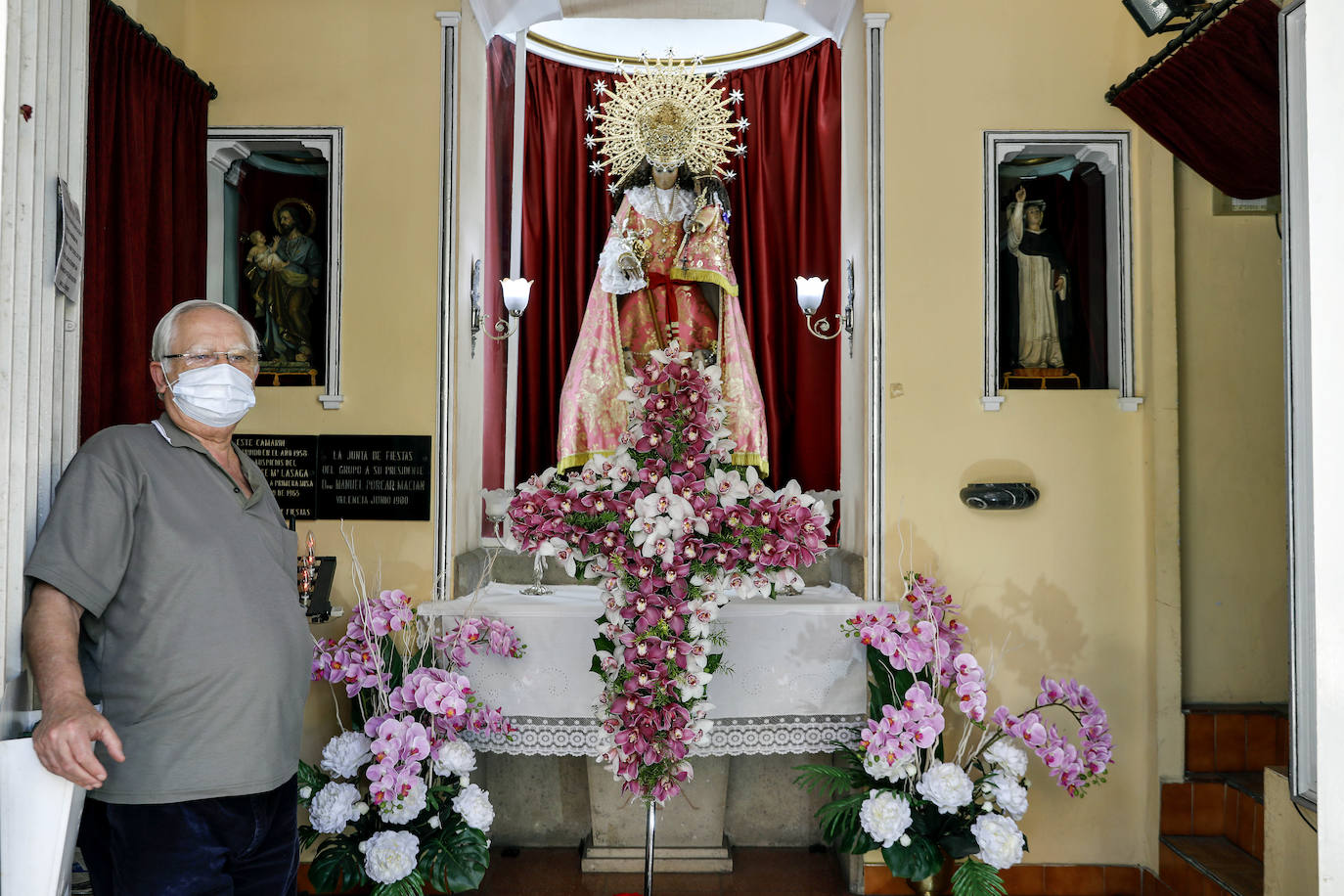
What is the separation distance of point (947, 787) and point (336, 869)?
6.28 ft

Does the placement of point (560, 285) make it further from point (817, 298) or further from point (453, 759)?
point (453, 759)

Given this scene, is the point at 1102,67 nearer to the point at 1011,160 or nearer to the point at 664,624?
the point at 1011,160

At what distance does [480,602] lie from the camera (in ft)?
11.1

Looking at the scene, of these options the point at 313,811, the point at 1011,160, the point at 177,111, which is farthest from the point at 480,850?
the point at 1011,160

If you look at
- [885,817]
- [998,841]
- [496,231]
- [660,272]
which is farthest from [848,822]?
[496,231]

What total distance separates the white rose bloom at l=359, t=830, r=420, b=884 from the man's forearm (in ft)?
4.32

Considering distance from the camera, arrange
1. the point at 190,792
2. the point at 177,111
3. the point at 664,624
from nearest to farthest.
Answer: the point at 190,792, the point at 664,624, the point at 177,111

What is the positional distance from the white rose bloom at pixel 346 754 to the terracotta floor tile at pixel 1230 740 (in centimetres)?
293

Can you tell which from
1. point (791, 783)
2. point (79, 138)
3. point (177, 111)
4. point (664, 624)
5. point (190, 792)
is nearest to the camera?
point (190, 792)

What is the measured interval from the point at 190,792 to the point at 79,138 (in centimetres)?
140

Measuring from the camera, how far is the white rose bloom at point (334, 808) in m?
2.86

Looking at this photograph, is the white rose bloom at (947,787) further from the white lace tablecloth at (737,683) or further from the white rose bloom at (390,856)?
the white rose bloom at (390,856)

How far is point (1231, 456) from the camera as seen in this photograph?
341 cm

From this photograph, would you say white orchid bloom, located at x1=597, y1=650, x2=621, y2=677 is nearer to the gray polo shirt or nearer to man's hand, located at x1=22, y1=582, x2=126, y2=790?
the gray polo shirt
